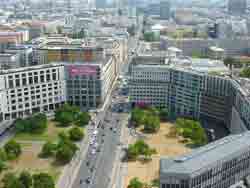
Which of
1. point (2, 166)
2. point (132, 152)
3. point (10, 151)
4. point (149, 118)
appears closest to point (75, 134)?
point (10, 151)

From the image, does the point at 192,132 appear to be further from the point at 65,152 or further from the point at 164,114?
the point at 65,152

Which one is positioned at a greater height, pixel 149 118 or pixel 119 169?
pixel 149 118

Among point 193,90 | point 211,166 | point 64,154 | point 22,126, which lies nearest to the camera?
point 211,166

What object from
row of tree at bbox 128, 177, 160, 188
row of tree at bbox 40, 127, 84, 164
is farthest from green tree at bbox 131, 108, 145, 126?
row of tree at bbox 128, 177, 160, 188

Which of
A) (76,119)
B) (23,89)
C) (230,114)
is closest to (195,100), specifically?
(230,114)

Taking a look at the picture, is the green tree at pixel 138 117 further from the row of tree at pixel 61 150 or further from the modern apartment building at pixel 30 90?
the modern apartment building at pixel 30 90

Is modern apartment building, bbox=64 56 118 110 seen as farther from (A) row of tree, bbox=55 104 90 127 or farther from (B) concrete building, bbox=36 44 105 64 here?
(B) concrete building, bbox=36 44 105 64

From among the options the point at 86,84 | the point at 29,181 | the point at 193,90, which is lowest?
the point at 29,181
